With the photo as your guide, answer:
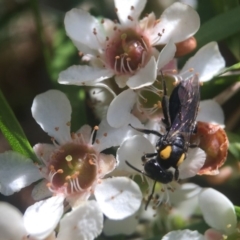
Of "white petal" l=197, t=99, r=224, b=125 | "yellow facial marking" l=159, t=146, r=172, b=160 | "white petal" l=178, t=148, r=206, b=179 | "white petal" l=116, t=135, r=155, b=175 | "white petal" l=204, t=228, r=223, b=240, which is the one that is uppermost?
"white petal" l=116, t=135, r=155, b=175

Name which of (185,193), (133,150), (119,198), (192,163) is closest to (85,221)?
(119,198)

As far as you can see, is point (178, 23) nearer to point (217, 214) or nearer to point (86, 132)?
point (86, 132)

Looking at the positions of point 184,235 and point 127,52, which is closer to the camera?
point 184,235

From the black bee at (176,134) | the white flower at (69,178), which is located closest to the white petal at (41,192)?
the white flower at (69,178)

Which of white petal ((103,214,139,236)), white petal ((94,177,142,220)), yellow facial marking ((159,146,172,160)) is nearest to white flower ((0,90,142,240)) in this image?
white petal ((94,177,142,220))

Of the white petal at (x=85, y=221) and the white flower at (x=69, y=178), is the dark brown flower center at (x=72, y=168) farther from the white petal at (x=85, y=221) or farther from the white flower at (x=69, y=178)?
the white petal at (x=85, y=221)

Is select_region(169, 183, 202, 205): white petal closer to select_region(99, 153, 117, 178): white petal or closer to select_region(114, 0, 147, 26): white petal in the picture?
select_region(99, 153, 117, 178): white petal

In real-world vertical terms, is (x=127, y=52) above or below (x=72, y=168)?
above
